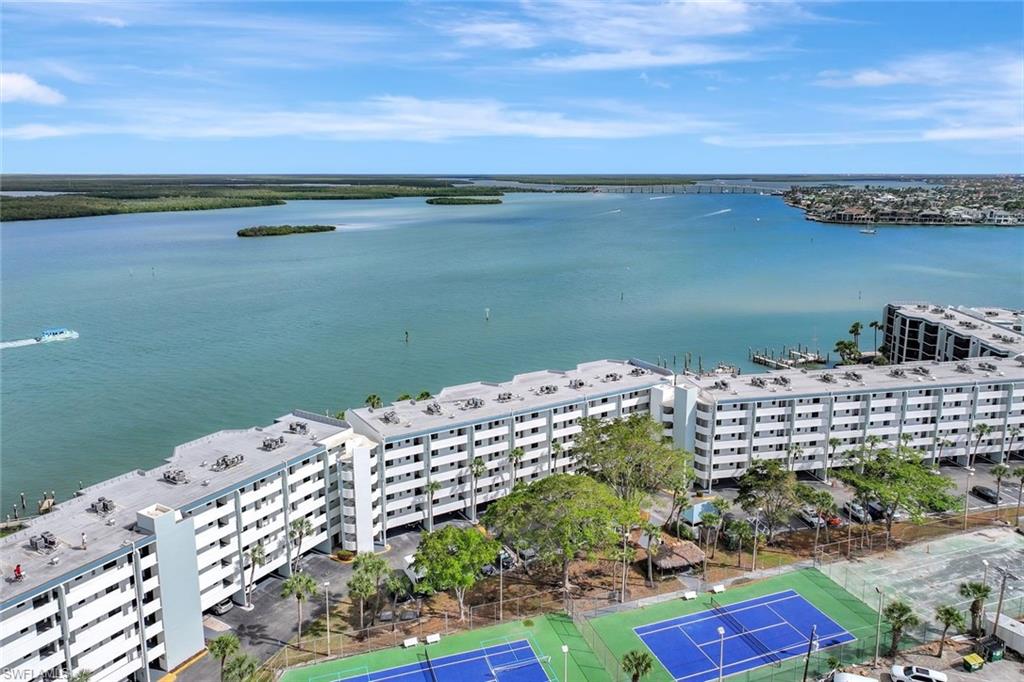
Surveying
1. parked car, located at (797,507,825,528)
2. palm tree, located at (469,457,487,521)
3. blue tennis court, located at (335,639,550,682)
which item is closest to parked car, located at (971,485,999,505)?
parked car, located at (797,507,825,528)

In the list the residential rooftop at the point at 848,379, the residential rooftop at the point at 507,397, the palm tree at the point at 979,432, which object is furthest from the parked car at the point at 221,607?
the palm tree at the point at 979,432

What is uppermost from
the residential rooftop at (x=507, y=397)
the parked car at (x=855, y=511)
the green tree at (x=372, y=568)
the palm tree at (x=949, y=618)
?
the residential rooftop at (x=507, y=397)

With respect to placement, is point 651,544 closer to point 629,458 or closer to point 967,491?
point 629,458

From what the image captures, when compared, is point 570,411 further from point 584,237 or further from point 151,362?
point 584,237

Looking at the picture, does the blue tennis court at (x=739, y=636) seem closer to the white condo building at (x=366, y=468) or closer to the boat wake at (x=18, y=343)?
the white condo building at (x=366, y=468)

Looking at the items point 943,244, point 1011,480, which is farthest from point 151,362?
point 943,244

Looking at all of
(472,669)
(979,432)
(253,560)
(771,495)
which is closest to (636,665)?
(472,669)
